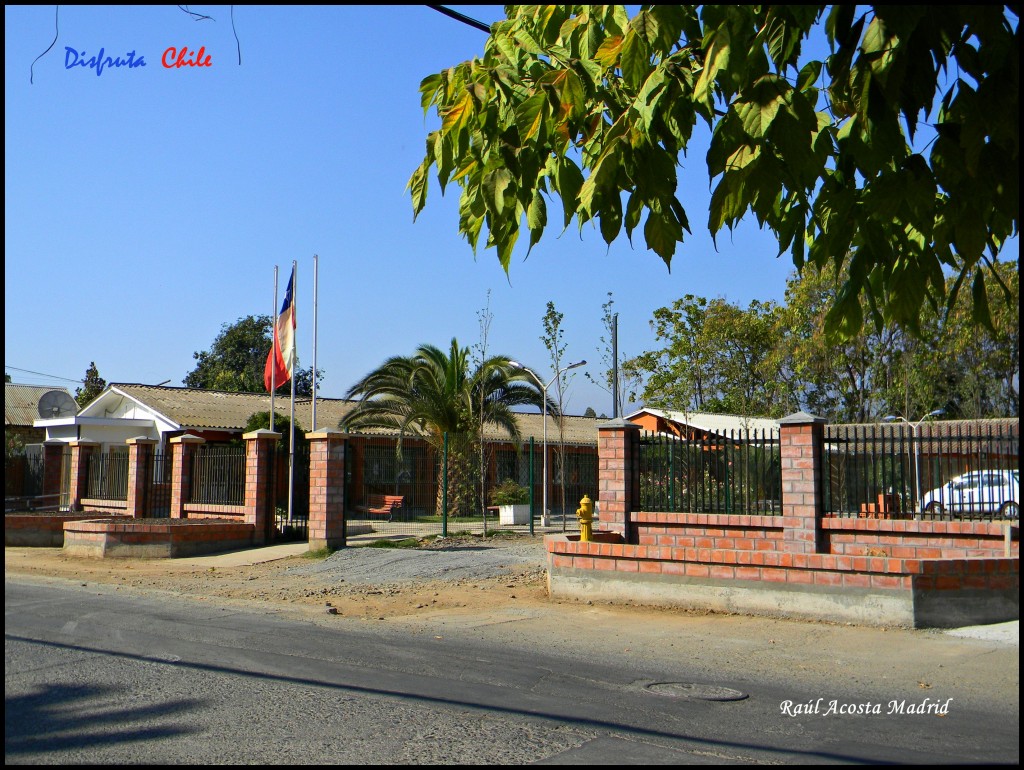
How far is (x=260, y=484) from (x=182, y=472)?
3.79 meters

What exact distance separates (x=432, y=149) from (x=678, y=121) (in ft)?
4.42

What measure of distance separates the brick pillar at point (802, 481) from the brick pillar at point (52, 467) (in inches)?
866

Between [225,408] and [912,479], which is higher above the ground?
[225,408]

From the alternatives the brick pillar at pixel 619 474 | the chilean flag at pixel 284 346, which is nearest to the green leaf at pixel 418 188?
the brick pillar at pixel 619 474

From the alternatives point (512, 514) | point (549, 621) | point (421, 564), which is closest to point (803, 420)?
point (549, 621)

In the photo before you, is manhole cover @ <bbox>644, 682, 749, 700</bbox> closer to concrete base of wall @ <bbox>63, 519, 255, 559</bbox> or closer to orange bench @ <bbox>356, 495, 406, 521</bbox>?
concrete base of wall @ <bbox>63, 519, 255, 559</bbox>

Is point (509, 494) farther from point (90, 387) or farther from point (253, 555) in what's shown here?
point (90, 387)

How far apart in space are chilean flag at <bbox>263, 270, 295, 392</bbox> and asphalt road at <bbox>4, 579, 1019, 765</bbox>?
17.7 metres

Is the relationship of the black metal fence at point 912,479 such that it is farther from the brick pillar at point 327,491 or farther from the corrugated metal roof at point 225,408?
the corrugated metal roof at point 225,408

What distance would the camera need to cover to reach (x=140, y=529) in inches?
720

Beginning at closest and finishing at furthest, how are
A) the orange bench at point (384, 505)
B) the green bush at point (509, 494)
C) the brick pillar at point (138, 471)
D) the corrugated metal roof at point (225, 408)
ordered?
the brick pillar at point (138, 471) → the orange bench at point (384, 505) → the green bush at point (509, 494) → the corrugated metal roof at point (225, 408)

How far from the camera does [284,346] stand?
27.0m

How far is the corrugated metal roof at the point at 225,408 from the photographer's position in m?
33.1

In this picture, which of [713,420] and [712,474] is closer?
[712,474]
